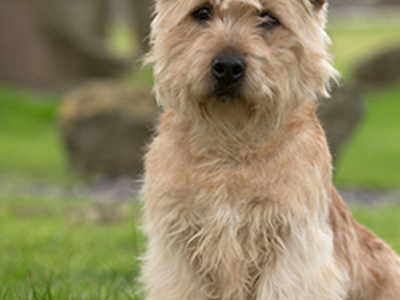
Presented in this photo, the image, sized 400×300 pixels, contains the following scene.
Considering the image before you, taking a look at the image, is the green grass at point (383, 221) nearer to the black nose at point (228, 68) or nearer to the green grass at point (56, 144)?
the green grass at point (56, 144)

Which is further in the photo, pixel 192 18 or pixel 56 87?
pixel 56 87

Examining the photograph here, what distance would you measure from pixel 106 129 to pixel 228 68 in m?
8.76

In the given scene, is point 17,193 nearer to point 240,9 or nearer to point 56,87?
point 240,9

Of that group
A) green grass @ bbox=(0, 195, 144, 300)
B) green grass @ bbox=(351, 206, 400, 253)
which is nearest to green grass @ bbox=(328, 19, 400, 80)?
green grass @ bbox=(351, 206, 400, 253)

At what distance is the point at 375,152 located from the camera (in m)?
14.8

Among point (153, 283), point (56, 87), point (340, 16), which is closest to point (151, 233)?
point (153, 283)

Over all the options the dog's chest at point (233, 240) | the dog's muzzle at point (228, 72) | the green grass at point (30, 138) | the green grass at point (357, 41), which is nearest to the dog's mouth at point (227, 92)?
the dog's muzzle at point (228, 72)

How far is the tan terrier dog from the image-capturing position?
3.54 m

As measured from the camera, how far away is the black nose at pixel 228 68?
3416mm

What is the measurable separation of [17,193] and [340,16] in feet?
215

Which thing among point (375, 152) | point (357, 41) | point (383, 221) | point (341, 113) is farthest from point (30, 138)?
point (357, 41)

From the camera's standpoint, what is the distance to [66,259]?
6.24 meters

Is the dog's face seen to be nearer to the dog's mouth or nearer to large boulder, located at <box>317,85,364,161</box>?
the dog's mouth

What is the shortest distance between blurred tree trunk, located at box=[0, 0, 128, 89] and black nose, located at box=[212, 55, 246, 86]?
18.4 meters
